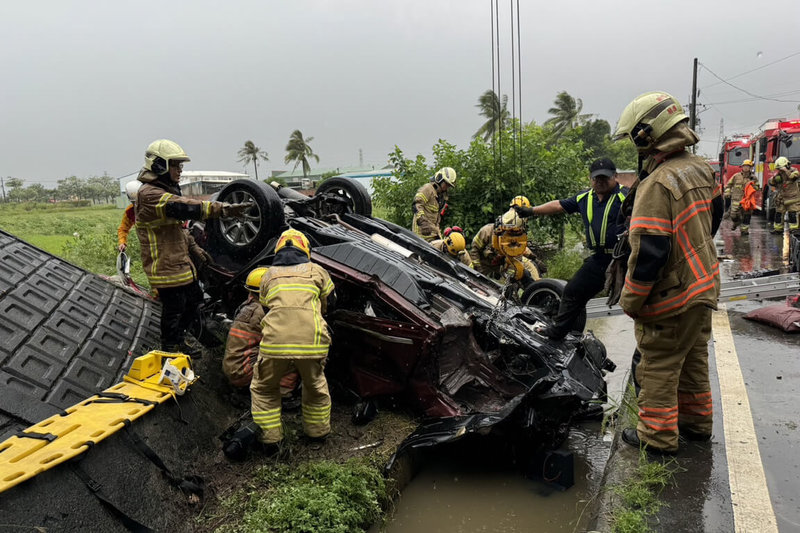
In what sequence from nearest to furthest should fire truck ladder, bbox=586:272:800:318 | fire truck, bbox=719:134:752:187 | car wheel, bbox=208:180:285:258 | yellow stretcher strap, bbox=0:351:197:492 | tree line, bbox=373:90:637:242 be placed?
yellow stretcher strap, bbox=0:351:197:492 < car wheel, bbox=208:180:285:258 < fire truck ladder, bbox=586:272:800:318 < tree line, bbox=373:90:637:242 < fire truck, bbox=719:134:752:187

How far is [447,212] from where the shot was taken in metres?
9.49

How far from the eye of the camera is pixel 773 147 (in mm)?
13742

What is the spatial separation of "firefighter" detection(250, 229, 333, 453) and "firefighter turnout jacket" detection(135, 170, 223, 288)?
93cm

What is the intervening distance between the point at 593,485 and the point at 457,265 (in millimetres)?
2049

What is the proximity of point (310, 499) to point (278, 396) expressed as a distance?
785mm

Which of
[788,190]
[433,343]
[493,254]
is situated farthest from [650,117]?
[788,190]

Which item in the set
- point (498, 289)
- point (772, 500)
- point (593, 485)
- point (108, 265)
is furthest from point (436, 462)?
point (108, 265)

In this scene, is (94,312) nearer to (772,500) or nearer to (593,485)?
(593,485)

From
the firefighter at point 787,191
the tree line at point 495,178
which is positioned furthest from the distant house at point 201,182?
the firefighter at point 787,191

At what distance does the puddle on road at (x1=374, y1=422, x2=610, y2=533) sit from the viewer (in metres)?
3.22

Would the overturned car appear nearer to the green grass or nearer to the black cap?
the green grass

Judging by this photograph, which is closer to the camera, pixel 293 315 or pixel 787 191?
pixel 293 315

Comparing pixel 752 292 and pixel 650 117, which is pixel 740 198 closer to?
pixel 752 292

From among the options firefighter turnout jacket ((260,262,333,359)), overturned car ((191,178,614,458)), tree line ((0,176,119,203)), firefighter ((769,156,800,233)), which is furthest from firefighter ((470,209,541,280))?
tree line ((0,176,119,203))
